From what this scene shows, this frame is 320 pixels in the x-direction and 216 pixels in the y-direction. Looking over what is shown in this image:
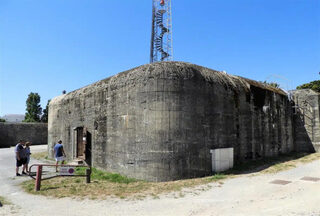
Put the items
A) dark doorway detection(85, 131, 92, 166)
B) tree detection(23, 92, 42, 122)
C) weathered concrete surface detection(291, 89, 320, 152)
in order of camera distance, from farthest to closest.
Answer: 1. tree detection(23, 92, 42, 122)
2. weathered concrete surface detection(291, 89, 320, 152)
3. dark doorway detection(85, 131, 92, 166)

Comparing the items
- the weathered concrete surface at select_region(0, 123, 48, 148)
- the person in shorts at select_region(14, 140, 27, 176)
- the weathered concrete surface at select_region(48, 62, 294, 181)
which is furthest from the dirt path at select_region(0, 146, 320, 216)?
the weathered concrete surface at select_region(0, 123, 48, 148)

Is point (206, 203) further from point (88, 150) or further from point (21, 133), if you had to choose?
point (21, 133)

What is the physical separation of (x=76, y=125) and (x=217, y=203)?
32.8 feet

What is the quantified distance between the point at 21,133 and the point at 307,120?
96.1ft

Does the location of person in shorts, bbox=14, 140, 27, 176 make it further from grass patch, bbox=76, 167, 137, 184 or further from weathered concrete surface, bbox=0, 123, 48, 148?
weathered concrete surface, bbox=0, 123, 48, 148

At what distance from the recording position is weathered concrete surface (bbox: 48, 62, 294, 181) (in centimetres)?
895

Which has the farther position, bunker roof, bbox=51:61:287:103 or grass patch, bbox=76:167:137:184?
bunker roof, bbox=51:61:287:103

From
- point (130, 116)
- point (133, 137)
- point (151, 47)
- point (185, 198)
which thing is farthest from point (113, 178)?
point (151, 47)

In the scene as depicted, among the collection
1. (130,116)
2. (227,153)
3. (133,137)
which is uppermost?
(130,116)

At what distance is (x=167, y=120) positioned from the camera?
9.00m

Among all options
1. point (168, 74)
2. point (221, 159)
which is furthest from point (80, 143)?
point (221, 159)

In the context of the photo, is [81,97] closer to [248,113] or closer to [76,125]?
[76,125]

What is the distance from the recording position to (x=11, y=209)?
19.7 feet

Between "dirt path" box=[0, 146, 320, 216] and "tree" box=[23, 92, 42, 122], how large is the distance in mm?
38207
